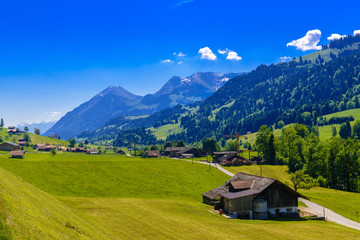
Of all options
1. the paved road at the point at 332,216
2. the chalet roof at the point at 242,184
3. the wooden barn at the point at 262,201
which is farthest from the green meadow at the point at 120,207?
the chalet roof at the point at 242,184

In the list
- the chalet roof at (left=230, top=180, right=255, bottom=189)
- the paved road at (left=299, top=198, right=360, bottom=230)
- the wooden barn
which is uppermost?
the chalet roof at (left=230, top=180, right=255, bottom=189)

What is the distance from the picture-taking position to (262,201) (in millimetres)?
62125

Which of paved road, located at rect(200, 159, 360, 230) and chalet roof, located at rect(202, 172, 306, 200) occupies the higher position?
chalet roof, located at rect(202, 172, 306, 200)

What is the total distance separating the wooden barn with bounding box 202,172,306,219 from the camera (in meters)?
61.9

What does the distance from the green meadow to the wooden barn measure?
4786 millimetres

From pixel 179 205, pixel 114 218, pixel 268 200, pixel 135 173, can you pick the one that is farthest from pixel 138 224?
pixel 135 173

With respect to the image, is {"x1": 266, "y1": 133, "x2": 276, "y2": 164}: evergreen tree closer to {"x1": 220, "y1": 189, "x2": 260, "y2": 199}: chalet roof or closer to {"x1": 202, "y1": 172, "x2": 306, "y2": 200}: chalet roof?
{"x1": 202, "y1": 172, "x2": 306, "y2": 200}: chalet roof

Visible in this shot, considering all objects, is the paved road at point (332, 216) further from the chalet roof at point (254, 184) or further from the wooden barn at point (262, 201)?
the chalet roof at point (254, 184)

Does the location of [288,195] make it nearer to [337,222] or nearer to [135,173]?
[337,222]

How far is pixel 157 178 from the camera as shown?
97.1 metres

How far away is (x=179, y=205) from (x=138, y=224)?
23.1 metres

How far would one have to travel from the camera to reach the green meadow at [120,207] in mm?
23500

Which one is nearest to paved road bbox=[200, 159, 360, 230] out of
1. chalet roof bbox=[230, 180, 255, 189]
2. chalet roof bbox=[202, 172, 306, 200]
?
chalet roof bbox=[202, 172, 306, 200]

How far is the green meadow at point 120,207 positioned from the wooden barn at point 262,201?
479 cm
